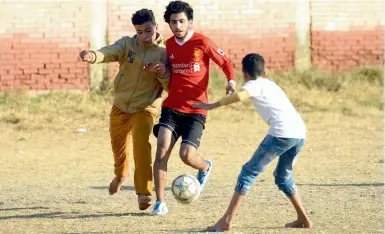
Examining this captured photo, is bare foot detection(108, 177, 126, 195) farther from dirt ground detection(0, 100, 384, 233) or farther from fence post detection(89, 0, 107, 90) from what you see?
fence post detection(89, 0, 107, 90)

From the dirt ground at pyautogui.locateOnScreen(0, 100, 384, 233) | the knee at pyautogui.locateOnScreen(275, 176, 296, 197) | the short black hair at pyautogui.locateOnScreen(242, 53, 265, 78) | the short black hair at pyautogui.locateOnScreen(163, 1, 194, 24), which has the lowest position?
the dirt ground at pyautogui.locateOnScreen(0, 100, 384, 233)

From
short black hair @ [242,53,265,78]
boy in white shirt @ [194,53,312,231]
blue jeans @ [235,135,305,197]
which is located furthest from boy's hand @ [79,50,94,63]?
blue jeans @ [235,135,305,197]

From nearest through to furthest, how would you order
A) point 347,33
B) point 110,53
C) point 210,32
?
1. point 110,53
2. point 210,32
3. point 347,33

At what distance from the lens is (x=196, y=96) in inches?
315

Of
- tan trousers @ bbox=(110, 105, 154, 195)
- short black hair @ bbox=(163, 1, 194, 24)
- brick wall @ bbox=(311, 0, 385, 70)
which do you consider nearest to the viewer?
short black hair @ bbox=(163, 1, 194, 24)

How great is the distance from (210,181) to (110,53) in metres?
2.54

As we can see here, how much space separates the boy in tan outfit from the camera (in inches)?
320

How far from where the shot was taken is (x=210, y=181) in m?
10.2

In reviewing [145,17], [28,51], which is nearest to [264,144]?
[145,17]

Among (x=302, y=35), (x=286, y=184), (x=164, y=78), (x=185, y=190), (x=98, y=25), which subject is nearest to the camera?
(x=286, y=184)

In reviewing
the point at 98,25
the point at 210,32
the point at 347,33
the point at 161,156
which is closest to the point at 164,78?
the point at 161,156

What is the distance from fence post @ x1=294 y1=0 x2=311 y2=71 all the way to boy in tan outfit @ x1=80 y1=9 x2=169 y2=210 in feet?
29.5

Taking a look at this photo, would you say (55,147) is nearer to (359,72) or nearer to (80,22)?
(80,22)

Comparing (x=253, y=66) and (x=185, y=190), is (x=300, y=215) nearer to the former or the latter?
(x=185, y=190)
